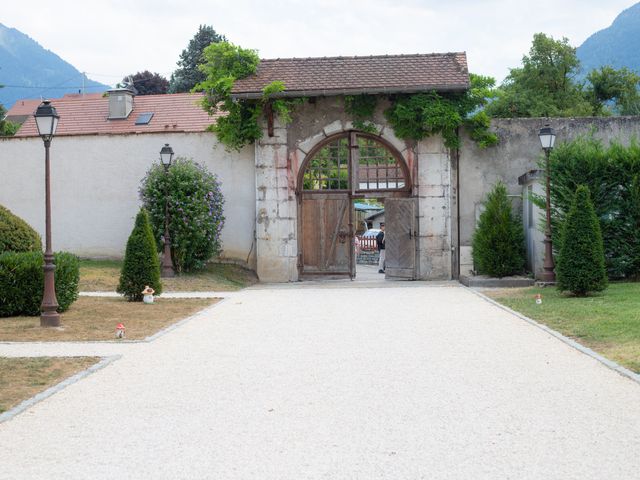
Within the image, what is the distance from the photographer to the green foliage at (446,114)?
2059 cm

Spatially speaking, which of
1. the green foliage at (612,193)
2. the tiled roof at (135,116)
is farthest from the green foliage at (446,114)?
the tiled roof at (135,116)

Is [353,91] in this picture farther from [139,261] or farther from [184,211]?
[139,261]

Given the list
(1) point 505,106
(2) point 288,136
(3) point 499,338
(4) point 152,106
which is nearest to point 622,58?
(1) point 505,106

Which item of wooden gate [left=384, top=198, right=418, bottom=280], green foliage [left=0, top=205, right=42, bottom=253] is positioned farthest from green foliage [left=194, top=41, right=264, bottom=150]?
green foliage [left=0, top=205, right=42, bottom=253]

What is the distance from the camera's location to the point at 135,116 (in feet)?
115

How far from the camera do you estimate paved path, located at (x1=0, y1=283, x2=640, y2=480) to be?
494cm

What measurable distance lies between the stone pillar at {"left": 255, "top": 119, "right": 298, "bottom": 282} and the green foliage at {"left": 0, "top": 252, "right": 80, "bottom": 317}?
28.3ft

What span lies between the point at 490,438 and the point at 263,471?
160 cm

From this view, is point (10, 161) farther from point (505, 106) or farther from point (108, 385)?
point (505, 106)

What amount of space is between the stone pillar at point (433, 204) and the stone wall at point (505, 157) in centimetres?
53

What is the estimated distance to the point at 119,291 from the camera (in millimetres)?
15461

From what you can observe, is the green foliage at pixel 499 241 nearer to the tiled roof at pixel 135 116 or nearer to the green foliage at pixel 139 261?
the green foliage at pixel 139 261

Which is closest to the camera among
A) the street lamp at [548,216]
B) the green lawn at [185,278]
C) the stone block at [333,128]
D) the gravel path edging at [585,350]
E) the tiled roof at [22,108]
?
the gravel path edging at [585,350]

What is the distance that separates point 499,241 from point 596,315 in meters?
7.61
